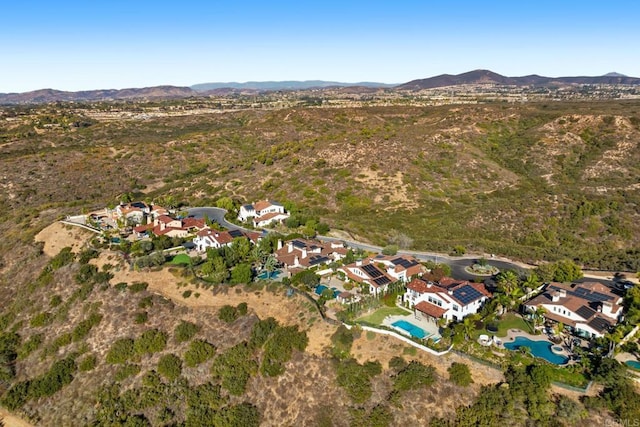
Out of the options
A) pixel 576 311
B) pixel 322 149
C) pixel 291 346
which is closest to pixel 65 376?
pixel 291 346

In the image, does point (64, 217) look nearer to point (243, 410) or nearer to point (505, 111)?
point (243, 410)

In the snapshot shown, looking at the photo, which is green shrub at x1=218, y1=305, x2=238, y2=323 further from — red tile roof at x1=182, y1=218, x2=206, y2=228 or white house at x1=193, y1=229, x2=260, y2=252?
red tile roof at x1=182, y1=218, x2=206, y2=228

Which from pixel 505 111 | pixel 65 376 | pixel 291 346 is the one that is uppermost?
pixel 505 111

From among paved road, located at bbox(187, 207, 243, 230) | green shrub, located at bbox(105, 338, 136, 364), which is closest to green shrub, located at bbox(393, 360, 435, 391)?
green shrub, located at bbox(105, 338, 136, 364)

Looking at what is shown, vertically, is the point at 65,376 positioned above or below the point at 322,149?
below

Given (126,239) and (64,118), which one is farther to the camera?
(64,118)

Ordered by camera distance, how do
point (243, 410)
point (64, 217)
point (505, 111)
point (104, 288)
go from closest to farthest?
point (243, 410)
point (104, 288)
point (64, 217)
point (505, 111)

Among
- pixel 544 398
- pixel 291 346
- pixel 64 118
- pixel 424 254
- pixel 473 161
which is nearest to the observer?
pixel 544 398

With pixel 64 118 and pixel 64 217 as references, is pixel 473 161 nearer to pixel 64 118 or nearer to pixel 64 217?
pixel 64 217
